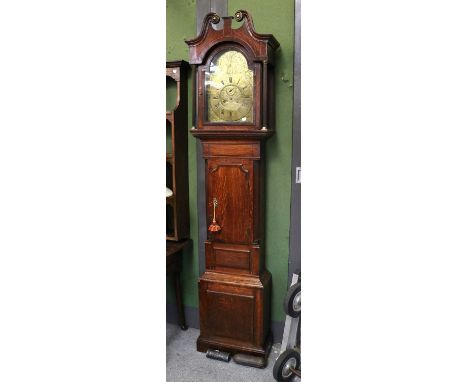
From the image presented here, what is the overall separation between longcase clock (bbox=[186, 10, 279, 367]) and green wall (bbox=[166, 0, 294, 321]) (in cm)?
8

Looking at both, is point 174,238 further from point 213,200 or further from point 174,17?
point 174,17

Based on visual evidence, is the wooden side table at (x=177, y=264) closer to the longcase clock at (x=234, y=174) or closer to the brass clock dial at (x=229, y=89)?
the longcase clock at (x=234, y=174)

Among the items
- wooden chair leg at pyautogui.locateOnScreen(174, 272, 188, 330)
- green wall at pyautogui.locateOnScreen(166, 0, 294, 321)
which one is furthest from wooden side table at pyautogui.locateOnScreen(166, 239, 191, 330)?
green wall at pyautogui.locateOnScreen(166, 0, 294, 321)

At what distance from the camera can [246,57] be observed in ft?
6.02

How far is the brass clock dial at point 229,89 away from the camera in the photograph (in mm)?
1859

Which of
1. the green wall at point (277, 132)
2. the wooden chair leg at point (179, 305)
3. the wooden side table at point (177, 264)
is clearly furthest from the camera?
the wooden chair leg at point (179, 305)

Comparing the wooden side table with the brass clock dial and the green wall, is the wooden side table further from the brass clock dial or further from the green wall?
the brass clock dial

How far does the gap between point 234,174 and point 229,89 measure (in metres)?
0.43

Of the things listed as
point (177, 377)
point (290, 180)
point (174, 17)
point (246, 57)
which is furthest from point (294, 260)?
point (174, 17)

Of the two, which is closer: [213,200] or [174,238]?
[213,200]

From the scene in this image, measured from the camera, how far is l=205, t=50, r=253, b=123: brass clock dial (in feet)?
6.10

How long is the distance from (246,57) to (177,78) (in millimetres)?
445

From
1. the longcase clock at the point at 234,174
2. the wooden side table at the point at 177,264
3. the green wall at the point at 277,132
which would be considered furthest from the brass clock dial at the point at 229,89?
the wooden side table at the point at 177,264
